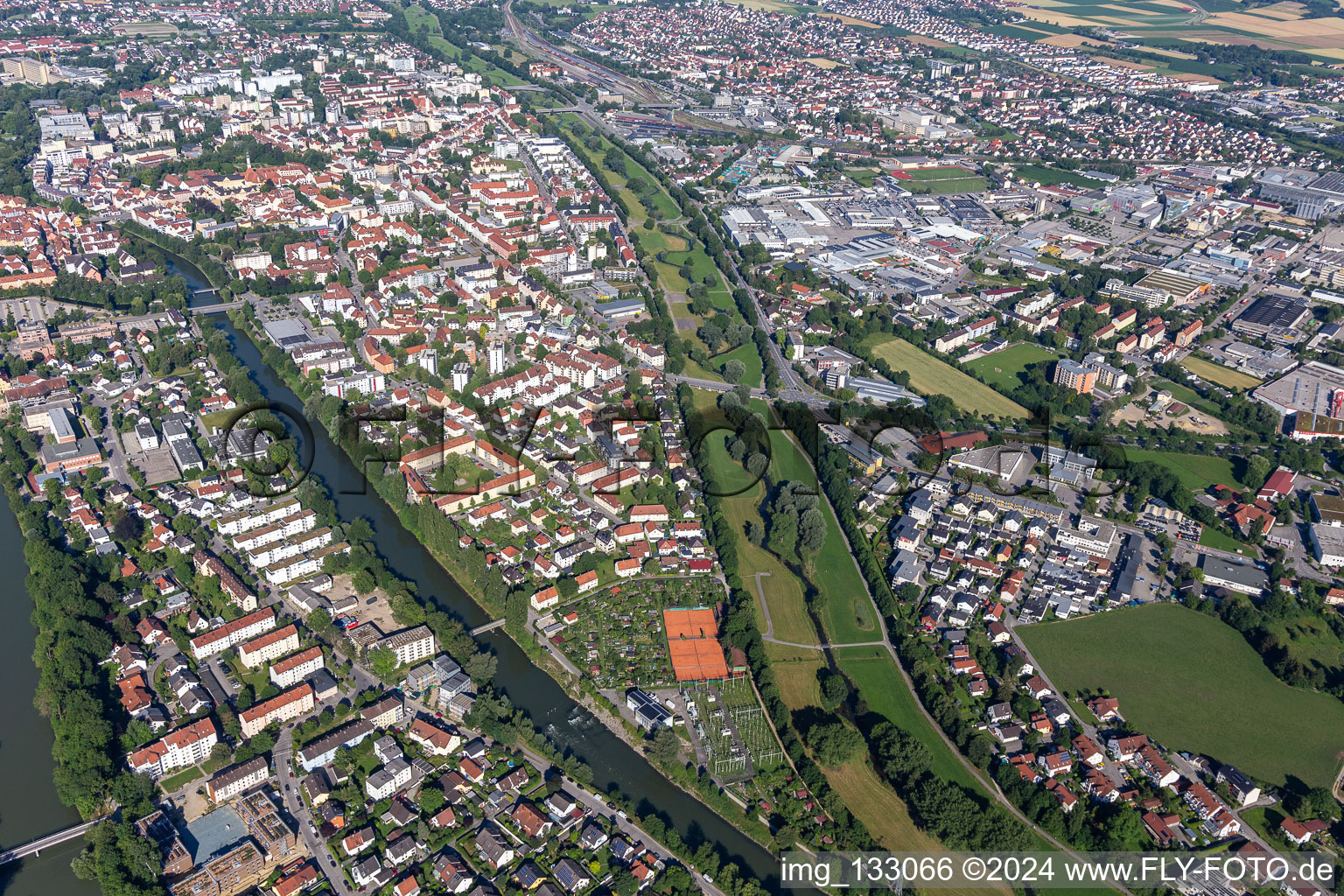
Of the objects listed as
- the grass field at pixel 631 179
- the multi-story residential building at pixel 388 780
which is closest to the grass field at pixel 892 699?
the multi-story residential building at pixel 388 780

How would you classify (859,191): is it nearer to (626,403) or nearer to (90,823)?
(626,403)

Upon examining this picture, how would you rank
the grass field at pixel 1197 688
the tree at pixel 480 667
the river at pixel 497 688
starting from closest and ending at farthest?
1. the river at pixel 497 688
2. the grass field at pixel 1197 688
3. the tree at pixel 480 667

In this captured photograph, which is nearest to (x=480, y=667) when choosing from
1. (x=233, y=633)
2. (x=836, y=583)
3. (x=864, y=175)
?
(x=233, y=633)

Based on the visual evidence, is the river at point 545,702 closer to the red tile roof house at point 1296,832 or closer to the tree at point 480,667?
the tree at point 480,667

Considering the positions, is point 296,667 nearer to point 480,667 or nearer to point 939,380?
point 480,667

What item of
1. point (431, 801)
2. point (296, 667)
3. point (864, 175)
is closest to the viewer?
point (431, 801)
